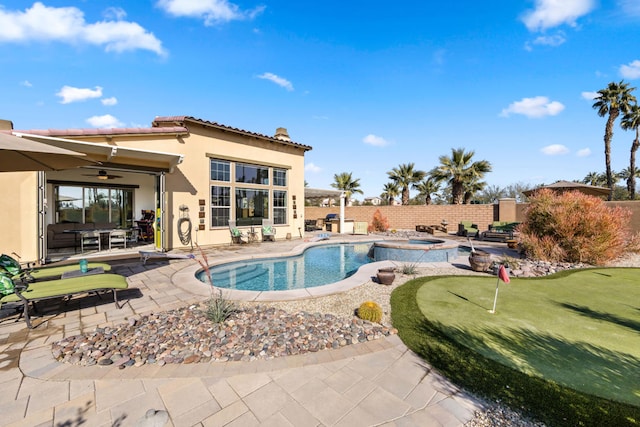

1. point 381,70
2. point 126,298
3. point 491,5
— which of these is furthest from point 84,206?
point 491,5

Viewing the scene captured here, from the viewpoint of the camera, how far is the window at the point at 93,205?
38.4 feet

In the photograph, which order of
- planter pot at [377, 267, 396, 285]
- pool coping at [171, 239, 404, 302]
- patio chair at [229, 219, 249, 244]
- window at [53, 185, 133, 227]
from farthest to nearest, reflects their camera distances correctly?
patio chair at [229, 219, 249, 244], window at [53, 185, 133, 227], planter pot at [377, 267, 396, 285], pool coping at [171, 239, 404, 302]

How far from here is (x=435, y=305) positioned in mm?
5047

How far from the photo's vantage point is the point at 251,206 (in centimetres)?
1341

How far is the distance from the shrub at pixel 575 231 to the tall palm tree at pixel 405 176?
16813 mm

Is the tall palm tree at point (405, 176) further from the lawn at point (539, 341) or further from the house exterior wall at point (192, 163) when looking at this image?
the lawn at point (539, 341)

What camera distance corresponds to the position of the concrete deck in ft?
7.39

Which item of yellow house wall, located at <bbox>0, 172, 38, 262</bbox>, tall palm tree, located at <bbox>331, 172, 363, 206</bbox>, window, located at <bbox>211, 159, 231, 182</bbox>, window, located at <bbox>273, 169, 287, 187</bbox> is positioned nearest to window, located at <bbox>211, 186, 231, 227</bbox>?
window, located at <bbox>211, 159, 231, 182</bbox>

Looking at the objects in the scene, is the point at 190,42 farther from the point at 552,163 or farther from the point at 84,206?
the point at 552,163

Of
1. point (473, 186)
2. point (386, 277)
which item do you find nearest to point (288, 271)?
point (386, 277)

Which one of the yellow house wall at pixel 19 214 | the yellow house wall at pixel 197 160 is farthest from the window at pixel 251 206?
the yellow house wall at pixel 19 214

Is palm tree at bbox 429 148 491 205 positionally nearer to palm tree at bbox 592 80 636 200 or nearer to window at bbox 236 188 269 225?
palm tree at bbox 592 80 636 200

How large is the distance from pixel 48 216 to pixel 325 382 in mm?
14665

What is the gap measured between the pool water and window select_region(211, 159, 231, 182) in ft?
A: 15.9
